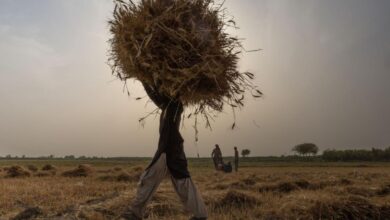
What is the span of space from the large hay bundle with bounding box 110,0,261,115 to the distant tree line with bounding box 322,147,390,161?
61.2m

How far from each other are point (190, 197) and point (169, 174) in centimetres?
39

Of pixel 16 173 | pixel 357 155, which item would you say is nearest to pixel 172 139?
pixel 16 173

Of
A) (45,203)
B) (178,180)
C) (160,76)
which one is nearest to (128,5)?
(160,76)

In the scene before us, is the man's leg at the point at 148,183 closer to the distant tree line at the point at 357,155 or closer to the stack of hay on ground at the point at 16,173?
the stack of hay on ground at the point at 16,173

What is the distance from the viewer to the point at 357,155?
65.9 m

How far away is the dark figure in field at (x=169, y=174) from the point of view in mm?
5547

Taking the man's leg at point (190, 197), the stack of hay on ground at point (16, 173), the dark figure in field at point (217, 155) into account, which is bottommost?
the man's leg at point (190, 197)

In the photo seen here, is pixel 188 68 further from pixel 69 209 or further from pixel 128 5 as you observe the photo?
pixel 69 209

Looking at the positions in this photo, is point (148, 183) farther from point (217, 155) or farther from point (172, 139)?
point (217, 155)

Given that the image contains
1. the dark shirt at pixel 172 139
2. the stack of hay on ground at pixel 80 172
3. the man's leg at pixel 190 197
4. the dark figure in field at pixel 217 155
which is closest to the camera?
the man's leg at pixel 190 197

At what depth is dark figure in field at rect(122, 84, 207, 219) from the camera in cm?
555

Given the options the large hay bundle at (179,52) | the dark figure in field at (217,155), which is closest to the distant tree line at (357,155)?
the dark figure in field at (217,155)

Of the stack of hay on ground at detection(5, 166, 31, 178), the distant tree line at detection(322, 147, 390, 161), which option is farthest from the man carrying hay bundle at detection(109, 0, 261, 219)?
the distant tree line at detection(322, 147, 390, 161)

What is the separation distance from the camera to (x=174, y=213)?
7.34m
